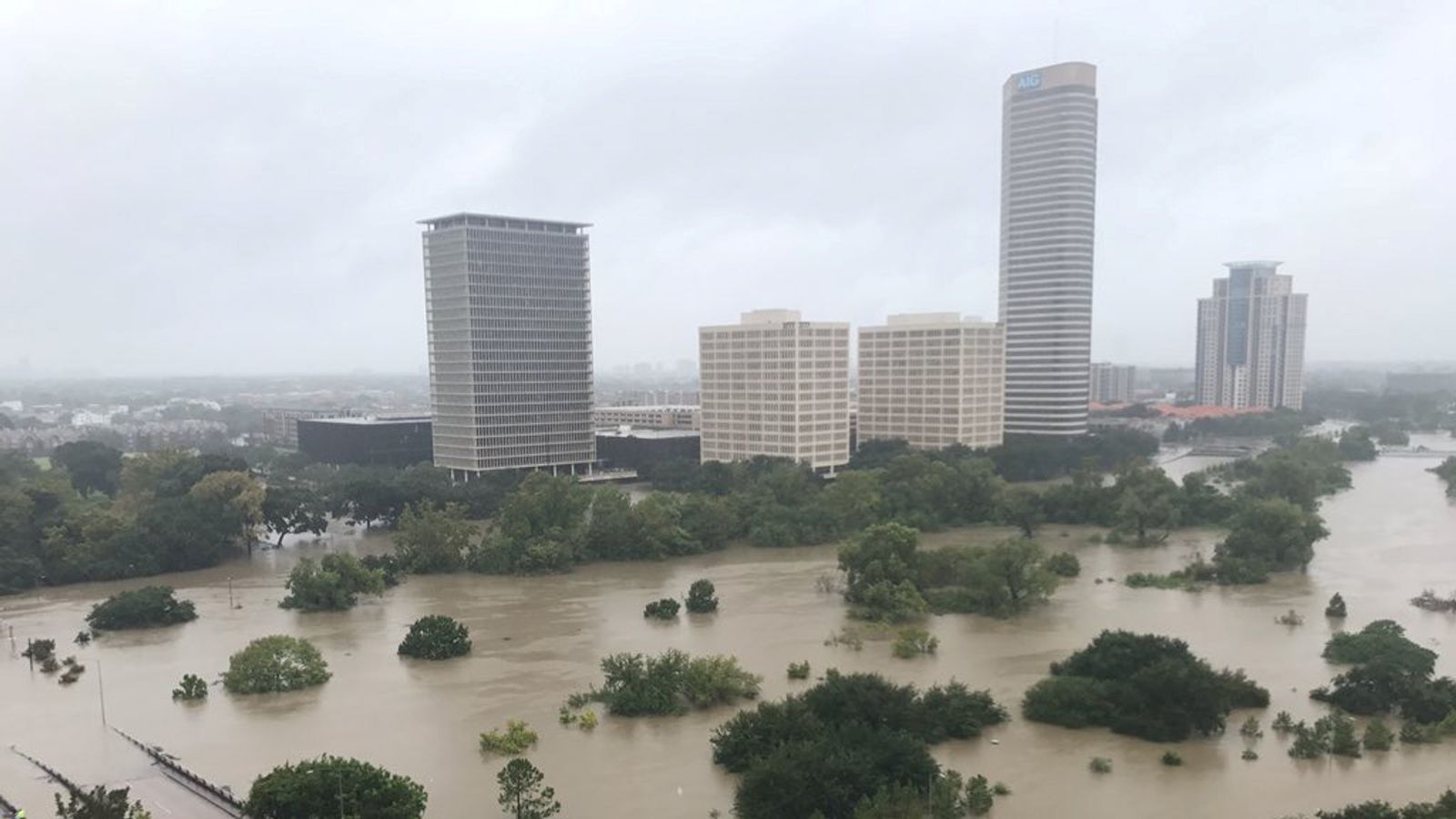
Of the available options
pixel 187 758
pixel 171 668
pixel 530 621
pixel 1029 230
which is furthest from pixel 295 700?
pixel 1029 230

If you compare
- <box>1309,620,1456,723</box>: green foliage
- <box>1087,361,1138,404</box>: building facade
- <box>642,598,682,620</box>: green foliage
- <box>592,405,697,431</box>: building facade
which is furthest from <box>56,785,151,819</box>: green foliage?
<box>1087,361,1138,404</box>: building facade

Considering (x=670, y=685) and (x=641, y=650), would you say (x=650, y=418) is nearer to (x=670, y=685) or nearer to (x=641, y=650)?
(x=641, y=650)

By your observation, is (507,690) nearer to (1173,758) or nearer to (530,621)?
(530,621)

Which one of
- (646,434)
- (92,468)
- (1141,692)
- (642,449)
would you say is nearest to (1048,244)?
(646,434)

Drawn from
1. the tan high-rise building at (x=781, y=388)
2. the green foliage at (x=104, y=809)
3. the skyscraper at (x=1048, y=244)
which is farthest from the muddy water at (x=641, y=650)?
the skyscraper at (x=1048, y=244)

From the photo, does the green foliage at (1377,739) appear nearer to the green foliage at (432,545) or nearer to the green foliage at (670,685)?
the green foliage at (670,685)

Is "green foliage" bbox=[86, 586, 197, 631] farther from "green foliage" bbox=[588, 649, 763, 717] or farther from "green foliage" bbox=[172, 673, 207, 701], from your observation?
"green foliage" bbox=[588, 649, 763, 717]
